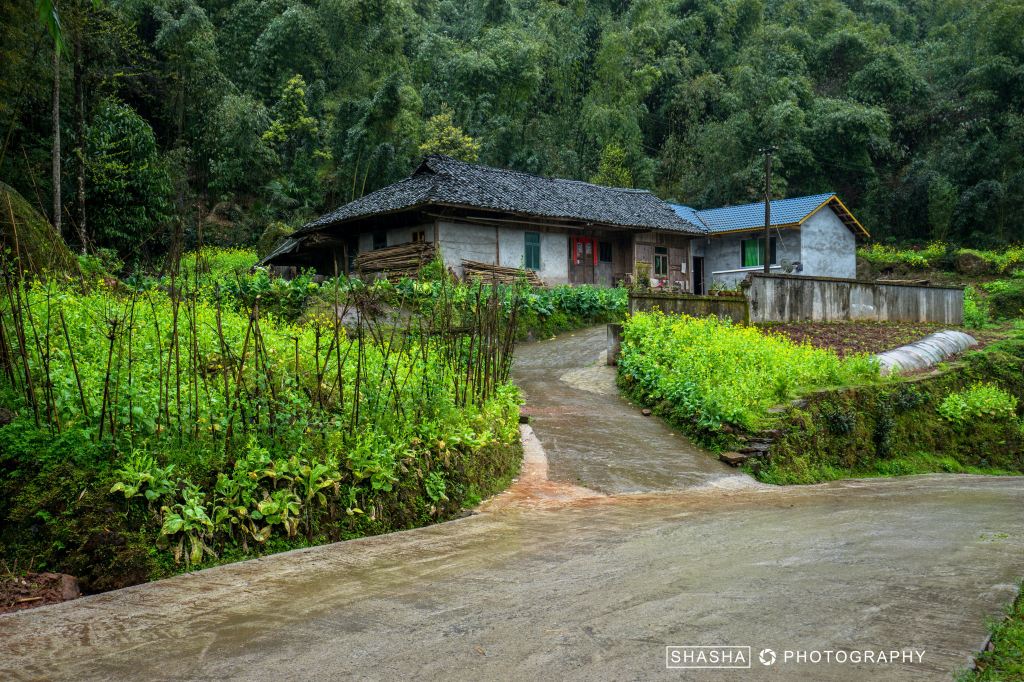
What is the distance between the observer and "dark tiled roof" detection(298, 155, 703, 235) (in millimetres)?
24125

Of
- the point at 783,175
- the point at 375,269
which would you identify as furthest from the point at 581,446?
the point at 783,175

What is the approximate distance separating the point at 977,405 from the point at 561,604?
1182 centimetres

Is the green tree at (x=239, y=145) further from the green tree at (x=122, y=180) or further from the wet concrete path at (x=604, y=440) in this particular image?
the wet concrete path at (x=604, y=440)

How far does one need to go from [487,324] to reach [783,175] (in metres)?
34.0

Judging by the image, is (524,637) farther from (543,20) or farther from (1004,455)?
(543,20)

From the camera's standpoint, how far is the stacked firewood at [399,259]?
2389 cm

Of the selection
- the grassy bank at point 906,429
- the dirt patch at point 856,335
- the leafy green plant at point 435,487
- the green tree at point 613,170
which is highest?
the green tree at point 613,170

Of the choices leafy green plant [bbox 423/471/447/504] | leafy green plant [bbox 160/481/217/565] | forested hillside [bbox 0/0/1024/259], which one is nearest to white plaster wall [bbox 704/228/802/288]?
forested hillside [bbox 0/0/1024/259]

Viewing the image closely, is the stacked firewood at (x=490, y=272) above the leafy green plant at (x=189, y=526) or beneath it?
above

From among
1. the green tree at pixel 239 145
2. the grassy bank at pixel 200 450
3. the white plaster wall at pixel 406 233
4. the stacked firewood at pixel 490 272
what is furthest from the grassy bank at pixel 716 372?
the green tree at pixel 239 145

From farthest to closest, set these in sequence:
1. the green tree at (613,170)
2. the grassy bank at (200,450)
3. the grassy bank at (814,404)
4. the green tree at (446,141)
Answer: the green tree at (613,170) < the green tree at (446,141) < the grassy bank at (814,404) < the grassy bank at (200,450)

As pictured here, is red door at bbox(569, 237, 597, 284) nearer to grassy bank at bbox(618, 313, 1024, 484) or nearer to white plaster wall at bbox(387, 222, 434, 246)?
white plaster wall at bbox(387, 222, 434, 246)

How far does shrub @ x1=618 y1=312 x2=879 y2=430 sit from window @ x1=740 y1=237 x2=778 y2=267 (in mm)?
18944

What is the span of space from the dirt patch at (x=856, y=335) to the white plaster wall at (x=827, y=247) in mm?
12913
